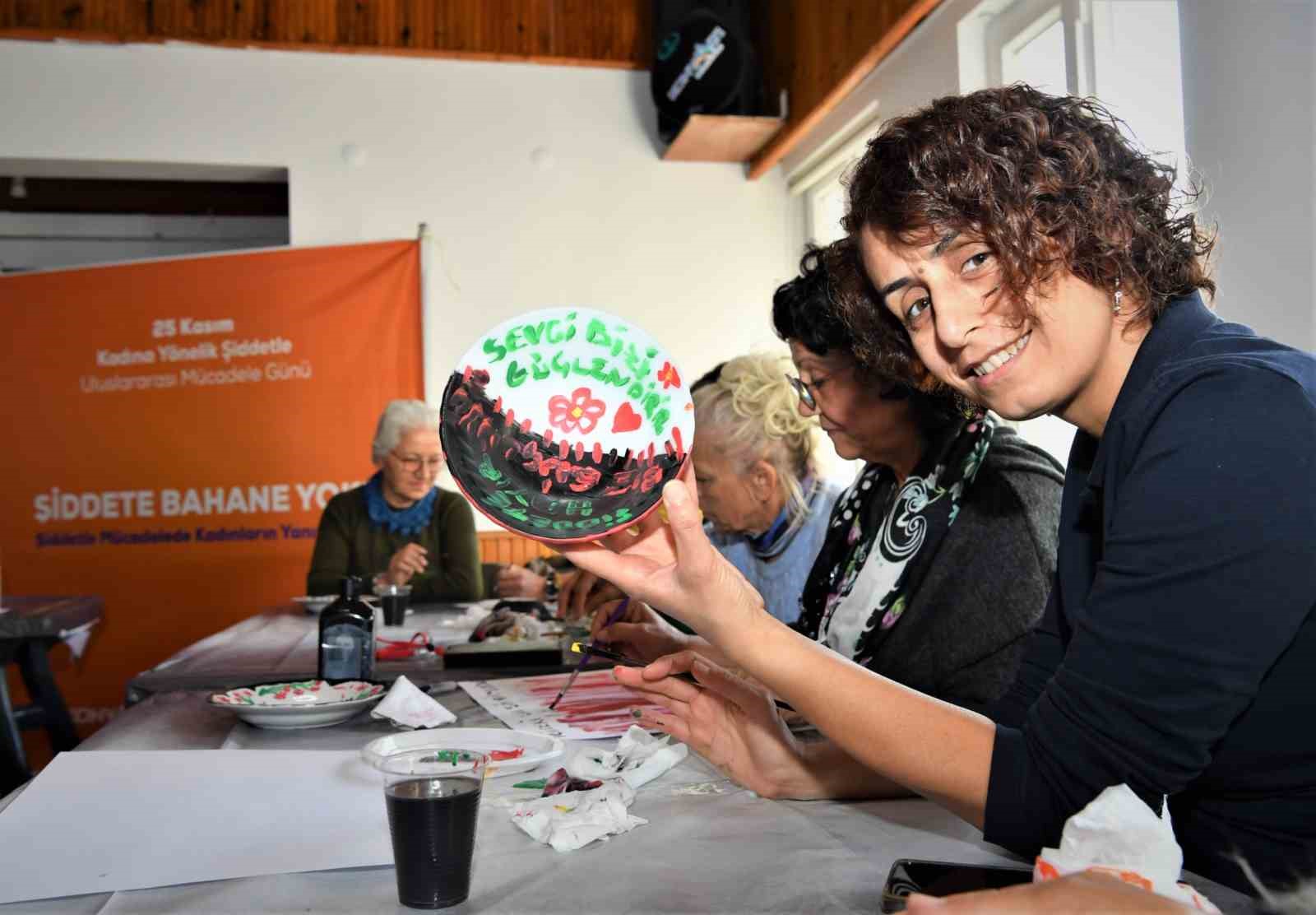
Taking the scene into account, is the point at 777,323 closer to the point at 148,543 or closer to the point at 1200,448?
the point at 1200,448

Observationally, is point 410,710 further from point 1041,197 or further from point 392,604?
point 392,604

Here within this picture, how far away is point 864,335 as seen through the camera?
4.62ft

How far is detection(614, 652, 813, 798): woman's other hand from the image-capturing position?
1106mm

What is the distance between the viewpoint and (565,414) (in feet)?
3.76

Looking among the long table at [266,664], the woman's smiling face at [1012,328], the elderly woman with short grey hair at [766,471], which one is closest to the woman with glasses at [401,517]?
the long table at [266,664]

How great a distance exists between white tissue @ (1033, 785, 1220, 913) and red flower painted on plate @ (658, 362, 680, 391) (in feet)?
→ 1.94

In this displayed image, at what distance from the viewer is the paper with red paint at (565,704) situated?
55.6 inches

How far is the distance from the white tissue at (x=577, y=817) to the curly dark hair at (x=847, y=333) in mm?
665

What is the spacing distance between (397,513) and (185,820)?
105 inches

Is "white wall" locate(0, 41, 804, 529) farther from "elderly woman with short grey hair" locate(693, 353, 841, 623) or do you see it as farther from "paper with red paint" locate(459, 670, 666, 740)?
"paper with red paint" locate(459, 670, 666, 740)

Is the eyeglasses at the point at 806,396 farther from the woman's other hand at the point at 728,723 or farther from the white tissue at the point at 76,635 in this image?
the white tissue at the point at 76,635

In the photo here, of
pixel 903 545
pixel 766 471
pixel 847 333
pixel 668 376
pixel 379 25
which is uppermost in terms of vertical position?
pixel 379 25

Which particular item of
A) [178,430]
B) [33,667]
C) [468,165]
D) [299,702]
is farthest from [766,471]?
[178,430]

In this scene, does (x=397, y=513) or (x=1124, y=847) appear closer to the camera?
(x=1124, y=847)
